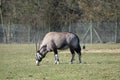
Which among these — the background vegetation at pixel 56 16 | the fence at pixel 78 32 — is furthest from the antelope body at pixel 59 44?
the background vegetation at pixel 56 16

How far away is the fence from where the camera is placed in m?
58.8

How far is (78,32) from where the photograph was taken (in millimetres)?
60062

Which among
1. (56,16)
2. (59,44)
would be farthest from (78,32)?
(59,44)

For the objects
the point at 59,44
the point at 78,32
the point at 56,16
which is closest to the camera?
the point at 59,44

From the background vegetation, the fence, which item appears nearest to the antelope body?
the fence

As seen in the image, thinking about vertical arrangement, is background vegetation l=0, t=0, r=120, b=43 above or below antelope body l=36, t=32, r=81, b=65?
above

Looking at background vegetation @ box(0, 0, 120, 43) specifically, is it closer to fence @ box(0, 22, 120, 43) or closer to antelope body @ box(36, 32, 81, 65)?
fence @ box(0, 22, 120, 43)

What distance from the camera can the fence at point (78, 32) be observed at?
5884 cm

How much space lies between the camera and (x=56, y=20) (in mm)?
62281

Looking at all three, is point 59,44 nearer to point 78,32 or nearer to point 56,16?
point 78,32

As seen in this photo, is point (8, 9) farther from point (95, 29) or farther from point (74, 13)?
point (95, 29)

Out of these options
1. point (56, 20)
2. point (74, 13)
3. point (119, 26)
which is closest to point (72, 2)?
point (74, 13)

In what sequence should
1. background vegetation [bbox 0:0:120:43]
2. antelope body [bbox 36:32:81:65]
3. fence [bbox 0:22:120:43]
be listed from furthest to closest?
background vegetation [bbox 0:0:120:43], fence [bbox 0:22:120:43], antelope body [bbox 36:32:81:65]

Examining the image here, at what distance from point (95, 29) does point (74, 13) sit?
774 centimetres
